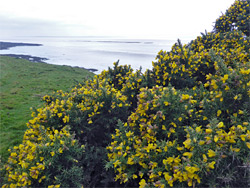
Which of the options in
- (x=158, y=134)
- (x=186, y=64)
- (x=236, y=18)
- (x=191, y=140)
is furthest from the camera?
(x=236, y=18)

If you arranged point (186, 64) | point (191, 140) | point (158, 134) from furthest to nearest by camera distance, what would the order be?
1. point (186, 64)
2. point (158, 134)
3. point (191, 140)

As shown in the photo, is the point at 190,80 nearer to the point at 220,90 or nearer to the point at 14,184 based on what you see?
the point at 220,90

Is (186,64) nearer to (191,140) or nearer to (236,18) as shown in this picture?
(191,140)

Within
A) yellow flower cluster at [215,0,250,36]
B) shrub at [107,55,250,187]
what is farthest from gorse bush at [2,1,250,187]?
yellow flower cluster at [215,0,250,36]

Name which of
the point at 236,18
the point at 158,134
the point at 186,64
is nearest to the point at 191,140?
the point at 158,134

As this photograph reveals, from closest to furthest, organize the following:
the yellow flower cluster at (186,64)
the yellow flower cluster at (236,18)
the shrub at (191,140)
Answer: the shrub at (191,140)
the yellow flower cluster at (186,64)
the yellow flower cluster at (236,18)

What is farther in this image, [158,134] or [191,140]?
[158,134]

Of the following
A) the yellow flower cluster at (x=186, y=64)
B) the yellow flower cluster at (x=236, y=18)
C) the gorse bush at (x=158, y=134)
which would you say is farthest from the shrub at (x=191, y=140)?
the yellow flower cluster at (x=236, y=18)

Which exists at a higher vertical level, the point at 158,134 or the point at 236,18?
the point at 236,18

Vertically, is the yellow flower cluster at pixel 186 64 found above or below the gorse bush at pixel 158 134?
above

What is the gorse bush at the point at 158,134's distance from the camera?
8.44 feet

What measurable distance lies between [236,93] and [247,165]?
1478mm

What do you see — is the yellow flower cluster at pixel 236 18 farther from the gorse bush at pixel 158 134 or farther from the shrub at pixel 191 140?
the shrub at pixel 191 140

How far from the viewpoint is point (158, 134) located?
3725 millimetres
